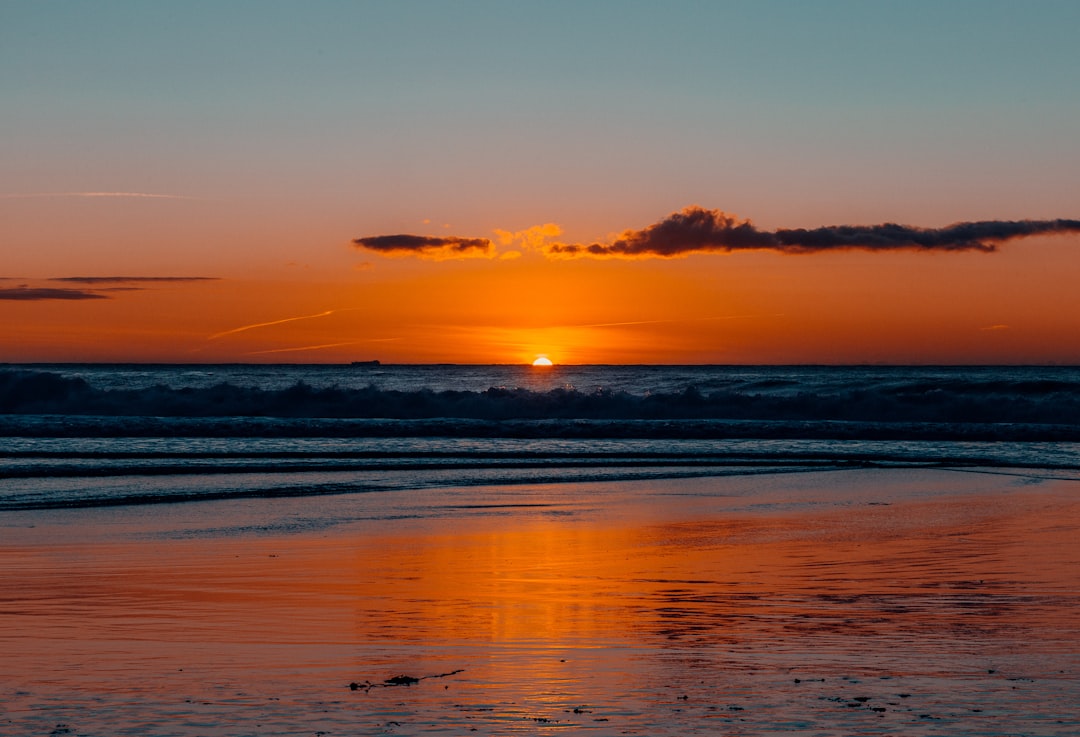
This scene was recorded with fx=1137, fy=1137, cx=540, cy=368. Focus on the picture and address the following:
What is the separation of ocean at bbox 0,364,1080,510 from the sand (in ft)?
20.2

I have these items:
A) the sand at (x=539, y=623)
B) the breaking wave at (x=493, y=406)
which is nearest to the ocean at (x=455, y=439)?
the breaking wave at (x=493, y=406)

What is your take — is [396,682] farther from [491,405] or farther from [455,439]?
[491,405]

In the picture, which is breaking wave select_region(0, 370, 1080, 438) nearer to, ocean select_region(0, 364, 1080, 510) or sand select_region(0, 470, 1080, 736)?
ocean select_region(0, 364, 1080, 510)

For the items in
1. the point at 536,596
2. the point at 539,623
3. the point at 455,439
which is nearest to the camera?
the point at 539,623

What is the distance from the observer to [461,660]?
7.84 m

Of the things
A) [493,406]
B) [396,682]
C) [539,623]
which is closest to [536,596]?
[539,623]

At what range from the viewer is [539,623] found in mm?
9094

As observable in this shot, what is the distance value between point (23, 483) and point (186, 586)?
38.2 feet

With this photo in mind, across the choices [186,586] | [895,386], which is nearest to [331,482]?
[186,586]

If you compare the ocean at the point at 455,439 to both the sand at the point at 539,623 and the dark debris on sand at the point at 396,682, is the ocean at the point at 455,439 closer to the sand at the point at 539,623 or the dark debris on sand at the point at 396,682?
the sand at the point at 539,623

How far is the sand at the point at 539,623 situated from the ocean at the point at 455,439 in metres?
6.15

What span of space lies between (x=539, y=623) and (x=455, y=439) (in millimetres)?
25128

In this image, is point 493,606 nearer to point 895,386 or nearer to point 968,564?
point 968,564

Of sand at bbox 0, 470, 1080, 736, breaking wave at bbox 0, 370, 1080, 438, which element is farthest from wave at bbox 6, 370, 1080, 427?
sand at bbox 0, 470, 1080, 736
